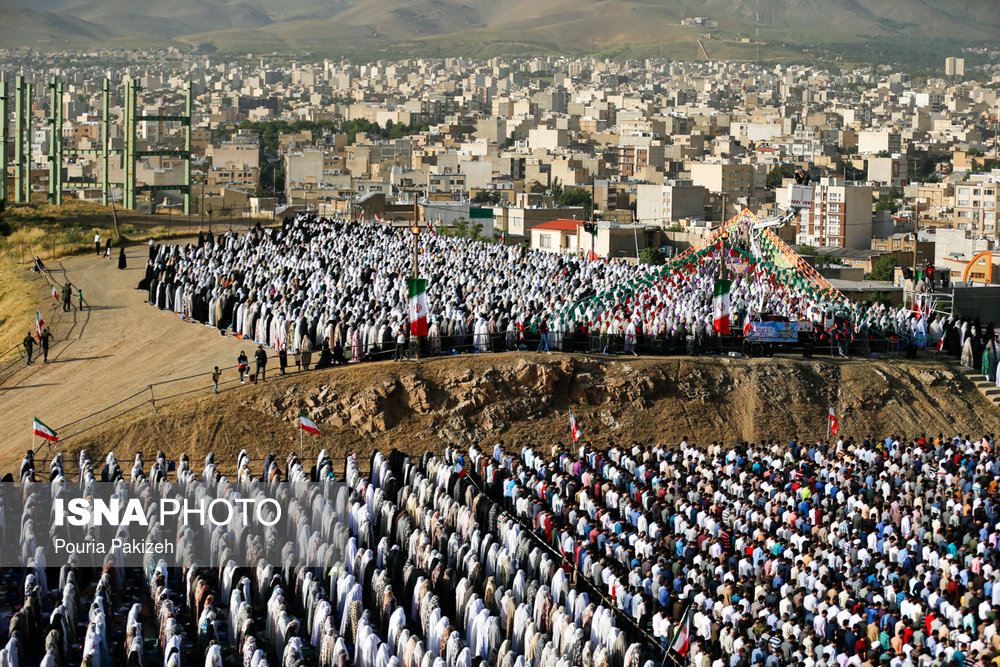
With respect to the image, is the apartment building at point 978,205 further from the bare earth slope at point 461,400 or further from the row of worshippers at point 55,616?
the row of worshippers at point 55,616

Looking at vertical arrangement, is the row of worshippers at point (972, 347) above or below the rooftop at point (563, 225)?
above

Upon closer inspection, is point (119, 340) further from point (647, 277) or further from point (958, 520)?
point (958, 520)

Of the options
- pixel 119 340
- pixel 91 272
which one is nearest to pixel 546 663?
pixel 119 340

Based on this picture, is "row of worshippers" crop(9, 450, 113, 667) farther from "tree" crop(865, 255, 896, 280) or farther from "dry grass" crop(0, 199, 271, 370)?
"tree" crop(865, 255, 896, 280)

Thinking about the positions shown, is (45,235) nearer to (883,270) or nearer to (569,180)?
(883,270)

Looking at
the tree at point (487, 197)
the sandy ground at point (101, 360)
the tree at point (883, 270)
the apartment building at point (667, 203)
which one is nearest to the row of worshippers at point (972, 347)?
the sandy ground at point (101, 360)

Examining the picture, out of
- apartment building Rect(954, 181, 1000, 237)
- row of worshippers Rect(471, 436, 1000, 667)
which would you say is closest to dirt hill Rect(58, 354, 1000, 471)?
row of worshippers Rect(471, 436, 1000, 667)
